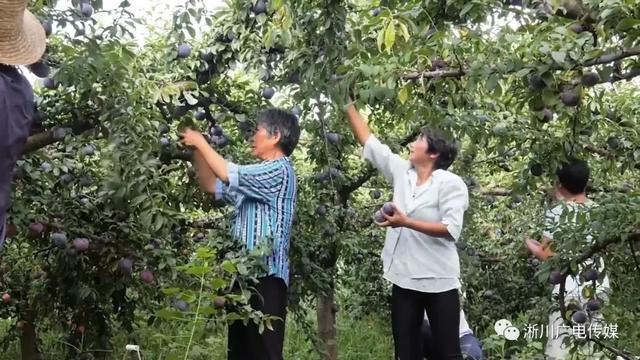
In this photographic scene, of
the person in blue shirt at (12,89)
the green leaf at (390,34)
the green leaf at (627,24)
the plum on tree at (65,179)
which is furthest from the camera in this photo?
the plum on tree at (65,179)

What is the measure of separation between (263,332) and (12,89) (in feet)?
3.87

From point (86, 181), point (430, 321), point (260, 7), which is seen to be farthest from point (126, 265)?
point (430, 321)

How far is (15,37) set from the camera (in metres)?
1.24

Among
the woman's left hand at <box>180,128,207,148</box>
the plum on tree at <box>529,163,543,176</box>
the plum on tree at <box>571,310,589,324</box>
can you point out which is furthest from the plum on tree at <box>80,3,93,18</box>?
the plum on tree at <box>571,310,589,324</box>

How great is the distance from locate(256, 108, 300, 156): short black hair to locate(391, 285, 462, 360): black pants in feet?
2.13

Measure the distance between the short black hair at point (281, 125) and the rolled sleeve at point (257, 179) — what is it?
4.1 inches

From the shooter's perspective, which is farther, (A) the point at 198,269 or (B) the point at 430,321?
(B) the point at 430,321

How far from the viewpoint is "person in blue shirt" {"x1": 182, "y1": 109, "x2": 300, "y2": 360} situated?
84.4 inches

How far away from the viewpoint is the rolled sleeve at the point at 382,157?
2.61 m

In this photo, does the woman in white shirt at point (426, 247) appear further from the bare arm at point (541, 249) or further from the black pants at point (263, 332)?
the black pants at point (263, 332)

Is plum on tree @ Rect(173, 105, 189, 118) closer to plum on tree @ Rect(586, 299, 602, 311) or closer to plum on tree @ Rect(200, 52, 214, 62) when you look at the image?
plum on tree @ Rect(200, 52, 214, 62)

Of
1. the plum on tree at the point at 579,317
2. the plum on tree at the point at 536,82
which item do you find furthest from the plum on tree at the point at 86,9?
the plum on tree at the point at 579,317

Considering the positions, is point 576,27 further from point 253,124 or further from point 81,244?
point 81,244

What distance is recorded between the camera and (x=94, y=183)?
251 centimetres
